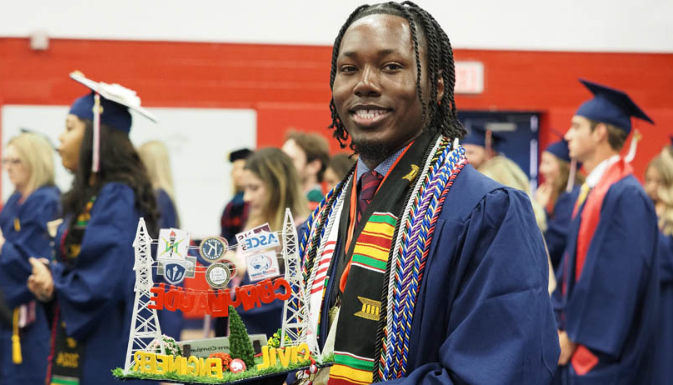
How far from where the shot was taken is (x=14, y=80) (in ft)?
31.9

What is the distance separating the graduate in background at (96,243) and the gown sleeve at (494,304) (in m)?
2.36

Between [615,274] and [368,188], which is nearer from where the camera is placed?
[368,188]

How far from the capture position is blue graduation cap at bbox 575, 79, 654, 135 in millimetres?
4840

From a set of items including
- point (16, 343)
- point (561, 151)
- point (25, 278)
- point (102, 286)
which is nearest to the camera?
point (102, 286)

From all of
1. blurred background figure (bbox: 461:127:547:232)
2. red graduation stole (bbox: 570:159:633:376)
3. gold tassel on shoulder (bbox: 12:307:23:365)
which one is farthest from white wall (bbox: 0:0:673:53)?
red graduation stole (bbox: 570:159:633:376)

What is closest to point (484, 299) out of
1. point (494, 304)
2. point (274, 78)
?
point (494, 304)

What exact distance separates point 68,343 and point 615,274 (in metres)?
2.91

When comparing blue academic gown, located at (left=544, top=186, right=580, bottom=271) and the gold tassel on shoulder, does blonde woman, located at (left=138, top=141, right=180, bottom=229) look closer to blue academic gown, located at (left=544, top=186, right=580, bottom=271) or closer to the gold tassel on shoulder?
the gold tassel on shoulder

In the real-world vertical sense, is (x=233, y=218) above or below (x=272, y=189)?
below

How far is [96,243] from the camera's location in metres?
3.83

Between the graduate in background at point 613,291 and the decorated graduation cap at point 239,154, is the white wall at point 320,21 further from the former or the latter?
the graduate in background at point 613,291

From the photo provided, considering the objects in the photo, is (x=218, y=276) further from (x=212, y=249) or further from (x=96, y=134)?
(x=96, y=134)

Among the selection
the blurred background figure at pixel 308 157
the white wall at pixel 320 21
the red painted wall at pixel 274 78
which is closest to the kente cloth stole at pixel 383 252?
the blurred background figure at pixel 308 157

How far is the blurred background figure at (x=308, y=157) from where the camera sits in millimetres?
6062
